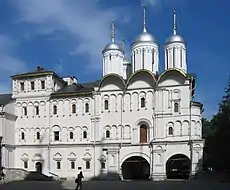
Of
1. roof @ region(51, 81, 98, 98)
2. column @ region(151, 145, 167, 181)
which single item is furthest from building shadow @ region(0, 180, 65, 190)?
roof @ region(51, 81, 98, 98)

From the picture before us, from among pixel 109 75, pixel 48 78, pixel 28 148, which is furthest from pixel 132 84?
pixel 28 148

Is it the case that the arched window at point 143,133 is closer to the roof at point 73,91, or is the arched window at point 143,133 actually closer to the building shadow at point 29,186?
the roof at point 73,91

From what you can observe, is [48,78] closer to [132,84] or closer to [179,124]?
Answer: [132,84]

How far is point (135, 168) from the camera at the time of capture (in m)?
52.4

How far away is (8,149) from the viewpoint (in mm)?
48562

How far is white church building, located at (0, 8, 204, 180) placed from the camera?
44.7 metres

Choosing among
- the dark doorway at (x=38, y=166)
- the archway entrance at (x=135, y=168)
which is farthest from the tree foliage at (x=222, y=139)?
the dark doorway at (x=38, y=166)

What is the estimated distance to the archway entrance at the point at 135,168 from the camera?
47.1 meters

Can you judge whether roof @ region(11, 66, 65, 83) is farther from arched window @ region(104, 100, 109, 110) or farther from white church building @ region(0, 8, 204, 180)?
arched window @ region(104, 100, 109, 110)

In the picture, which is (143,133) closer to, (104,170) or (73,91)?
(104,170)

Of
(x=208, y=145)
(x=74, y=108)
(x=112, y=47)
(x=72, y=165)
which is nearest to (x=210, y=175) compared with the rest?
(x=208, y=145)

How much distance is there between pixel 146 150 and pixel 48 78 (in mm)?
14725

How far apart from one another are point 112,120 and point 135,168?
8717mm

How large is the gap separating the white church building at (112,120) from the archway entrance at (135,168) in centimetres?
13
